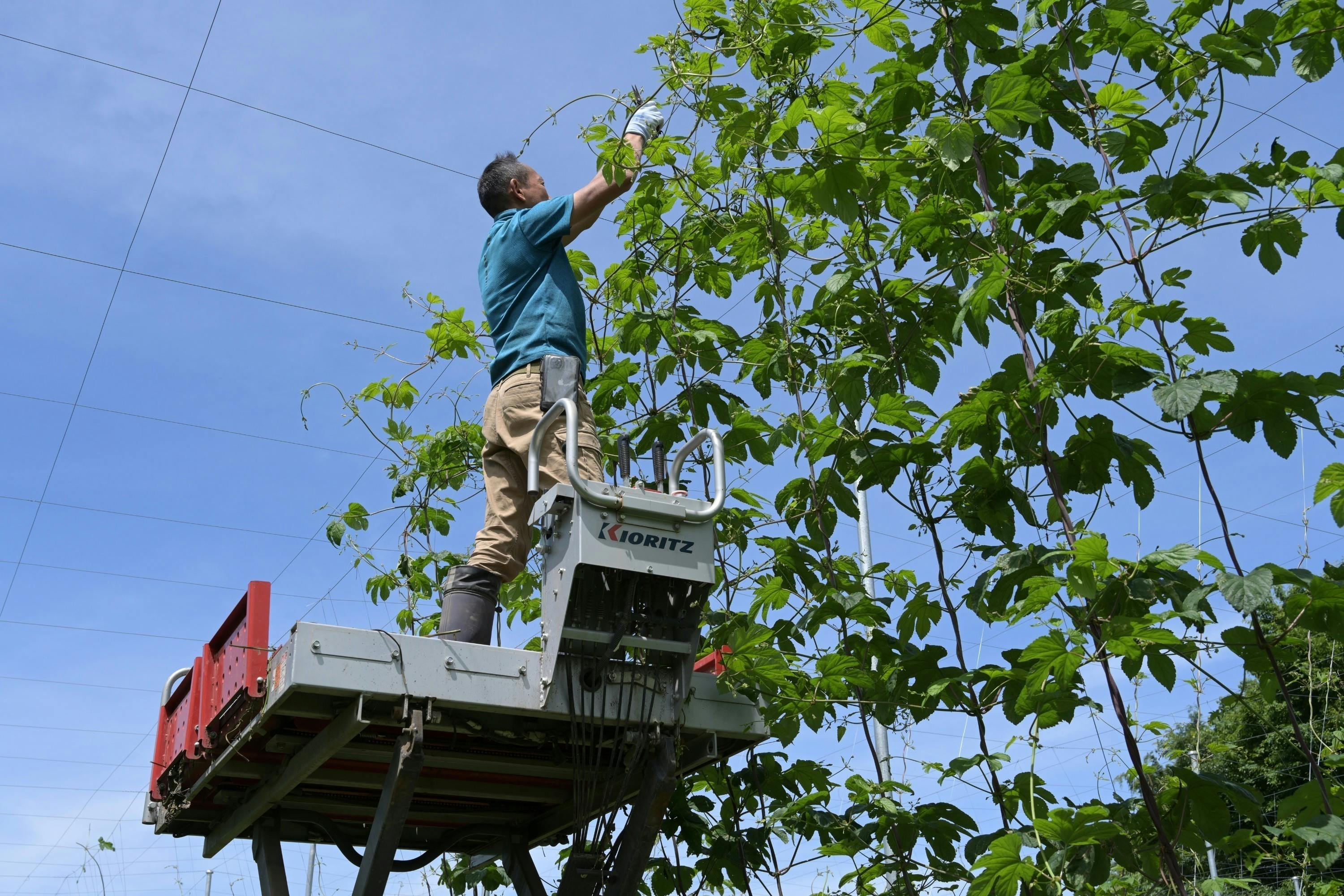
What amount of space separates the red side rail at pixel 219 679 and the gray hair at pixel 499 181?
187cm

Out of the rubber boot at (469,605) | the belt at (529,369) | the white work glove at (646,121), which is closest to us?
the rubber boot at (469,605)

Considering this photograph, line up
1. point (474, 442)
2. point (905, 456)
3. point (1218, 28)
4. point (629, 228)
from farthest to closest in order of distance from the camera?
point (474, 442) < point (629, 228) < point (905, 456) < point (1218, 28)

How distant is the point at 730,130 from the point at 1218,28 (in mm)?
1692

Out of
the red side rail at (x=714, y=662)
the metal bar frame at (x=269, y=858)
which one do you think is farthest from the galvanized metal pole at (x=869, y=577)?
the metal bar frame at (x=269, y=858)

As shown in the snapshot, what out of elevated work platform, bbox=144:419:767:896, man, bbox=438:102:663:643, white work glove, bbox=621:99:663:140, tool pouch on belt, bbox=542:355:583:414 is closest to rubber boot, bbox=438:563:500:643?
man, bbox=438:102:663:643

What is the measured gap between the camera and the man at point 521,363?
4219mm

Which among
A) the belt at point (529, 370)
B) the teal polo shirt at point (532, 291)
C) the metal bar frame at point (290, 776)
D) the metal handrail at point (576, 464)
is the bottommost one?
Answer: the metal bar frame at point (290, 776)

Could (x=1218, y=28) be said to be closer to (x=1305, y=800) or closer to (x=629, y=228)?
(x=1305, y=800)

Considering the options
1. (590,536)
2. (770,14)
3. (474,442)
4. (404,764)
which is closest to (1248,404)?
(590,536)

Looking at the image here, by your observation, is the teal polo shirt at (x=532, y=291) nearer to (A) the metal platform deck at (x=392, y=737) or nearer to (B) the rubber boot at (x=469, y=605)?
(B) the rubber boot at (x=469, y=605)

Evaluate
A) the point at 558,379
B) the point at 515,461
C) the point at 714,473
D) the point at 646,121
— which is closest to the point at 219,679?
the point at 515,461

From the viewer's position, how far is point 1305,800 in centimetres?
344

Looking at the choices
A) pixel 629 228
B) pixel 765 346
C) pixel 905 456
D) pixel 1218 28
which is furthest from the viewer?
pixel 629 228

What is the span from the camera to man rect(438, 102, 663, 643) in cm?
422
